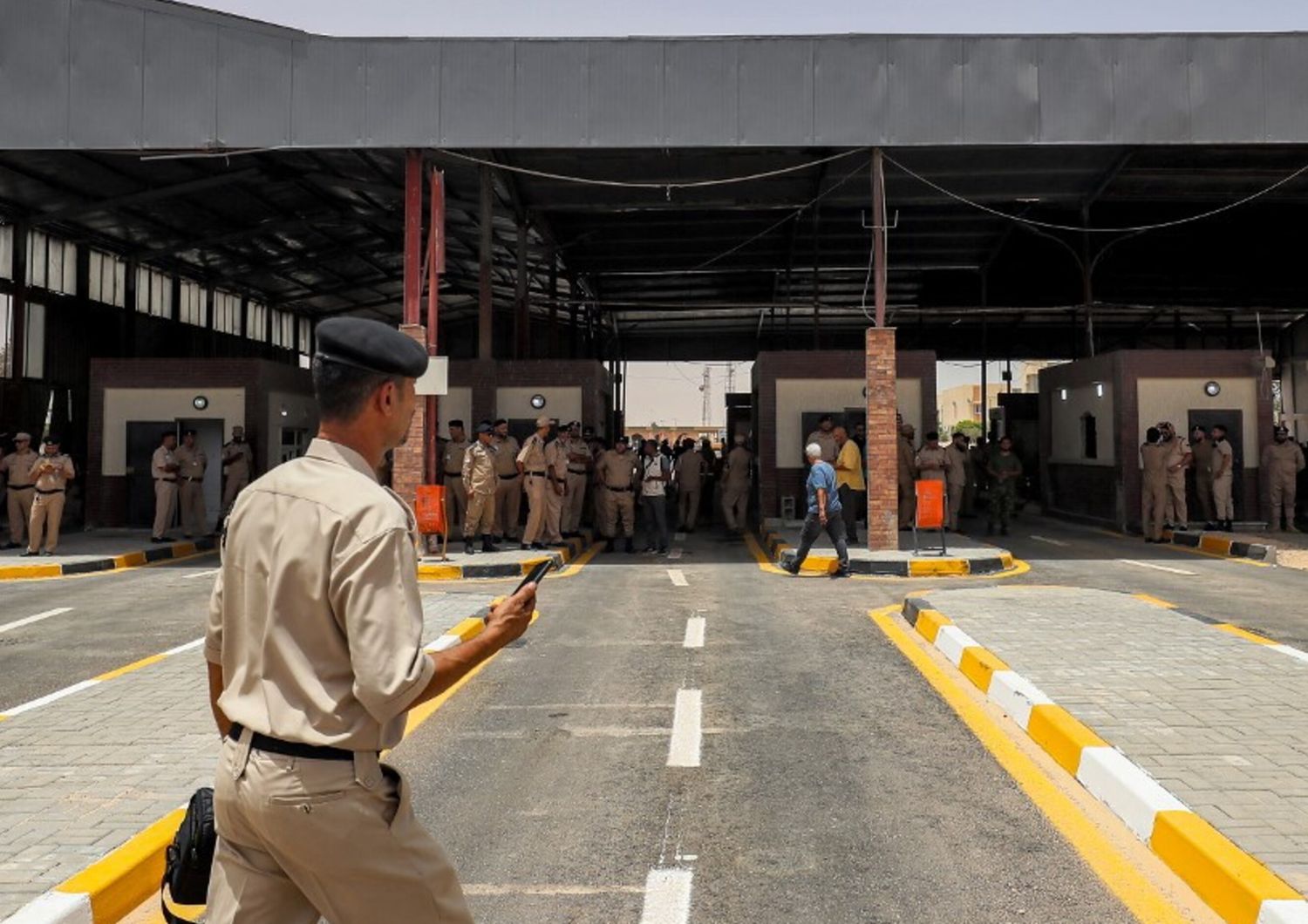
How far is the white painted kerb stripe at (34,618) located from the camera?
985 cm

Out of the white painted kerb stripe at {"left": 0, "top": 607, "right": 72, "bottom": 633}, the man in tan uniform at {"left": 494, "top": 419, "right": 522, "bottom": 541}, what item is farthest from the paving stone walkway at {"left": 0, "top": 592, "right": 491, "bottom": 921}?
the man in tan uniform at {"left": 494, "top": 419, "right": 522, "bottom": 541}

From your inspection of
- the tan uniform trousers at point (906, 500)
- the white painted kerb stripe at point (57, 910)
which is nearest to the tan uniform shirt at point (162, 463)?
the tan uniform trousers at point (906, 500)

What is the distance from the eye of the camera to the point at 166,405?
2084 cm

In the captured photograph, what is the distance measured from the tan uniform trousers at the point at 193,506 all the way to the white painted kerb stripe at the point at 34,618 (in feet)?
26.6

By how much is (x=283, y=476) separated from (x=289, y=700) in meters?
0.43

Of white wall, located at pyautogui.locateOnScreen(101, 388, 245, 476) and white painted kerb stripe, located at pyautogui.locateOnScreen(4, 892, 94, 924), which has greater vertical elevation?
white wall, located at pyautogui.locateOnScreen(101, 388, 245, 476)

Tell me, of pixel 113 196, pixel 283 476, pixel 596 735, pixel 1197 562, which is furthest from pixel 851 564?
pixel 113 196

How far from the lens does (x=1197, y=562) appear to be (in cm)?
1507

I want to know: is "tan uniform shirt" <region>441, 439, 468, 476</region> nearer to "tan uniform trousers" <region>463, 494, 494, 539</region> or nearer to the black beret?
"tan uniform trousers" <region>463, 494, 494, 539</region>

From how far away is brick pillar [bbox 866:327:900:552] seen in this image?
15.3 metres

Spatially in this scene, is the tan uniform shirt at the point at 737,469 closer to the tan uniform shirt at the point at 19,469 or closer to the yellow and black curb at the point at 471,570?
the yellow and black curb at the point at 471,570

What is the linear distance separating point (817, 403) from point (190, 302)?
21.3m

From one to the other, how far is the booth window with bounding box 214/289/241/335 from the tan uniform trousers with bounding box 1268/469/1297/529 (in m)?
29.2

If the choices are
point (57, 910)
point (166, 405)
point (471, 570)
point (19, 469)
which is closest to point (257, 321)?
point (166, 405)
